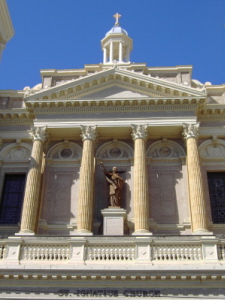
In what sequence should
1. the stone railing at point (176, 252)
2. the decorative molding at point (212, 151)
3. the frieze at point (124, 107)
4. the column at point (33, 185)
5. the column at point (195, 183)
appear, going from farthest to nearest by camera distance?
the decorative molding at point (212, 151), the frieze at point (124, 107), the column at point (33, 185), the column at point (195, 183), the stone railing at point (176, 252)

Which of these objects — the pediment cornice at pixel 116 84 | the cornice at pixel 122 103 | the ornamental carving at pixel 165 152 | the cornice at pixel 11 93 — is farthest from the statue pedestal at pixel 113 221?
the cornice at pixel 11 93

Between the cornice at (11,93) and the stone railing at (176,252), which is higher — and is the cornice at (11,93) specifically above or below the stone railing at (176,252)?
above

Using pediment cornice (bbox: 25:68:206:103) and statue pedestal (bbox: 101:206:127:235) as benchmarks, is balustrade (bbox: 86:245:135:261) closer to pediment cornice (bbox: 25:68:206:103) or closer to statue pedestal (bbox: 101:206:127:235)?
statue pedestal (bbox: 101:206:127:235)

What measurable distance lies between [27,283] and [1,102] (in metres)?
14.3

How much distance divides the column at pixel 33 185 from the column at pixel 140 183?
18.0 ft

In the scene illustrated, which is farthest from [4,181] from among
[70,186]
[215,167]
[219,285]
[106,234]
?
[219,285]

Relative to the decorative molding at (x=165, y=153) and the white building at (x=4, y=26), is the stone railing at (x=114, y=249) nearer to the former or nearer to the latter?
the decorative molding at (x=165, y=153)

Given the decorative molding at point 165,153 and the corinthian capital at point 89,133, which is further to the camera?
the decorative molding at point 165,153

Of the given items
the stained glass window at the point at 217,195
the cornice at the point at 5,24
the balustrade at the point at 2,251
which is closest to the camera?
the balustrade at the point at 2,251

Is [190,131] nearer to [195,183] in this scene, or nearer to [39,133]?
[195,183]

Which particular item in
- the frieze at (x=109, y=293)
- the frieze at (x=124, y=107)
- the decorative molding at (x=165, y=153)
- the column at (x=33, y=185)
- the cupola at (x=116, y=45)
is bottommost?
the frieze at (x=109, y=293)

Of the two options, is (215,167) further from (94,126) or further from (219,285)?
(219,285)

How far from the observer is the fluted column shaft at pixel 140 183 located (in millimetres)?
24898

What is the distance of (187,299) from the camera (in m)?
20.0
